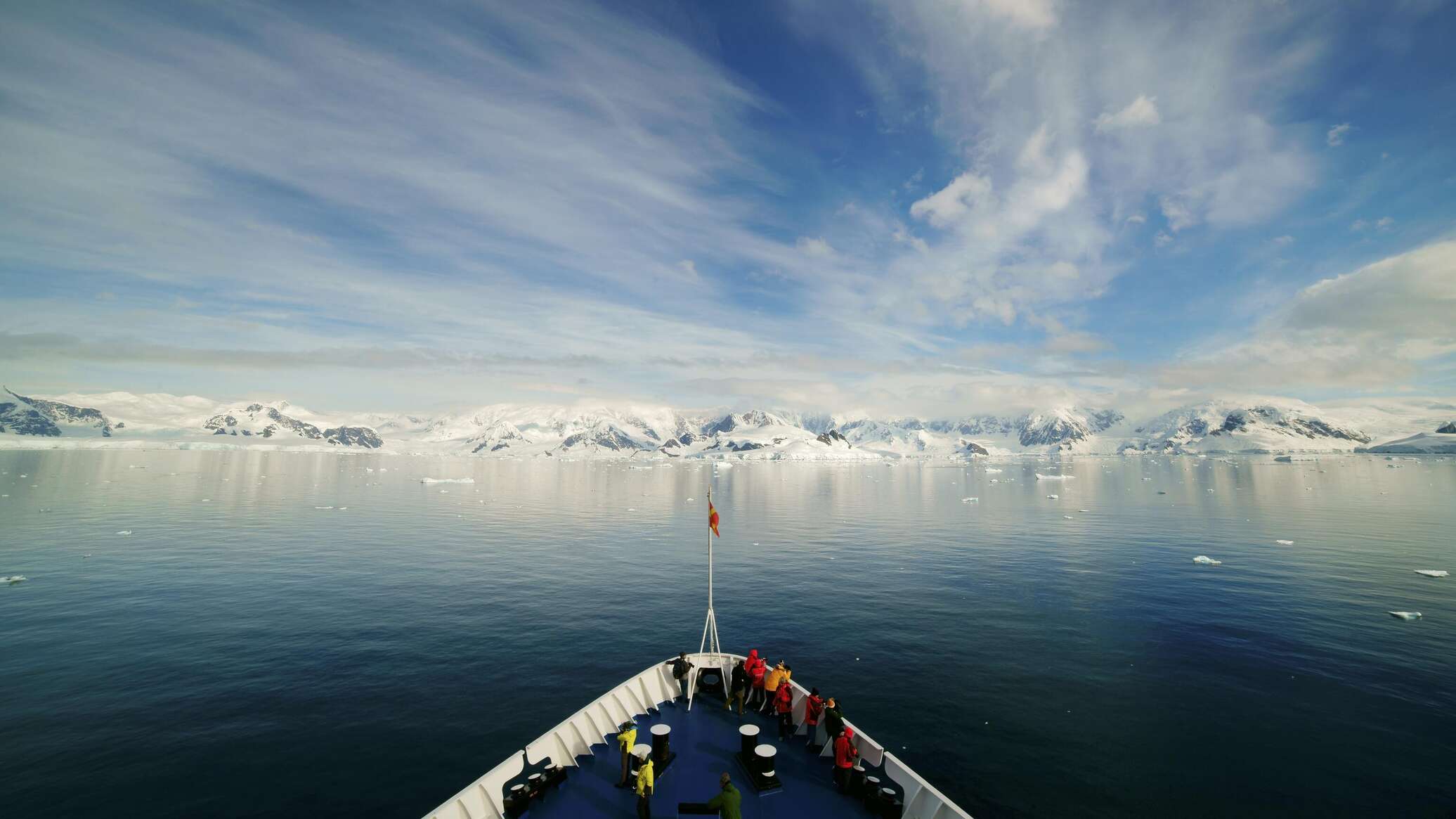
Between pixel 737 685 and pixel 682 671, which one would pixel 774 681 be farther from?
pixel 682 671

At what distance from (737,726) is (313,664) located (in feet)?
81.6

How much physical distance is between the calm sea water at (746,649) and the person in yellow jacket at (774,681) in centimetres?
522

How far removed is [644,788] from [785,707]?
7921 mm

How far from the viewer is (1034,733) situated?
24.6 metres

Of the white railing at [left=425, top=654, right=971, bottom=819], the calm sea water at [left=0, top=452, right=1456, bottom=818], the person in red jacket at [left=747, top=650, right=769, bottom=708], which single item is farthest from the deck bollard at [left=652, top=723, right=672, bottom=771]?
the calm sea water at [left=0, top=452, right=1456, bottom=818]

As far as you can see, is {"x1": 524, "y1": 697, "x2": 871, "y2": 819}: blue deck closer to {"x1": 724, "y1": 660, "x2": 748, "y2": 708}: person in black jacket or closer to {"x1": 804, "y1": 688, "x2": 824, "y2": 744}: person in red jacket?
{"x1": 804, "y1": 688, "x2": 824, "y2": 744}: person in red jacket

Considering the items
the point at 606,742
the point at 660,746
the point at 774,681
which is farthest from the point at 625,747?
the point at 774,681

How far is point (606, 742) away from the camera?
2150 cm

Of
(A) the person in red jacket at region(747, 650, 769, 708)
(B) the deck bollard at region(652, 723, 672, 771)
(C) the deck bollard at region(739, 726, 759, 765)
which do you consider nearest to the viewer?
(B) the deck bollard at region(652, 723, 672, 771)

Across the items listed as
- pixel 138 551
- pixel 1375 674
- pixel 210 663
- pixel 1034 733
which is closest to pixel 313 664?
pixel 210 663

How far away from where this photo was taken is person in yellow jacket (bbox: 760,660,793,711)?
23.3 metres

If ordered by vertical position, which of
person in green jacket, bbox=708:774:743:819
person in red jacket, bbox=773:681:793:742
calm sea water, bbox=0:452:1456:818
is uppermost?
person in green jacket, bbox=708:774:743:819

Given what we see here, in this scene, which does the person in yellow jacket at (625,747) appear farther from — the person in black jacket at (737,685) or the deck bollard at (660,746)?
the person in black jacket at (737,685)

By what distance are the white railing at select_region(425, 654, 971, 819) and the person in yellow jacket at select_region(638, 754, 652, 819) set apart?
3854mm
